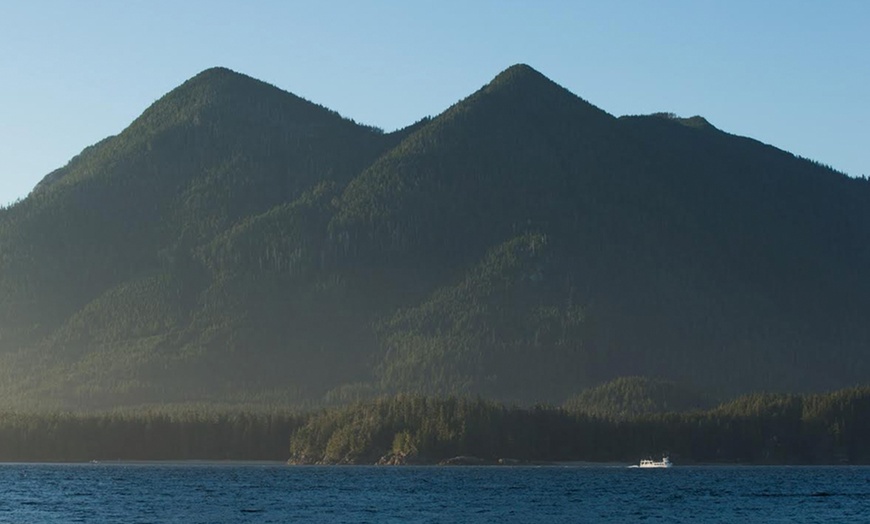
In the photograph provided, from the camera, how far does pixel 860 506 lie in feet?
612

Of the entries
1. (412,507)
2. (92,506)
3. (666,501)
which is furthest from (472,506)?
(92,506)

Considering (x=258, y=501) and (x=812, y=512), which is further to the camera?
(x=258, y=501)

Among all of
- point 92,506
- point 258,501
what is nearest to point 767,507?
point 258,501

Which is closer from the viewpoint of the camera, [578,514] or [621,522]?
[621,522]

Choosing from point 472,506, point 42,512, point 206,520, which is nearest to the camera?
point 206,520

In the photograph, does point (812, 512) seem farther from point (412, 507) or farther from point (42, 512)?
point (42, 512)

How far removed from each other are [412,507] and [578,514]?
17.8m

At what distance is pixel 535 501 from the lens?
192625 millimetres

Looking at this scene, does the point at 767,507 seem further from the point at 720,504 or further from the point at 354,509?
the point at 354,509

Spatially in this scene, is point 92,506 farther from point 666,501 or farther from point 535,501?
point 666,501

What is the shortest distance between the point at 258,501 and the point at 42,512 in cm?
2606

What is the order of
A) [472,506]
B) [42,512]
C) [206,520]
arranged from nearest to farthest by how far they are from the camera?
[206,520], [42,512], [472,506]

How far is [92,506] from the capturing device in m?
183

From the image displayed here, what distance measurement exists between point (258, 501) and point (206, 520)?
29.8 metres
